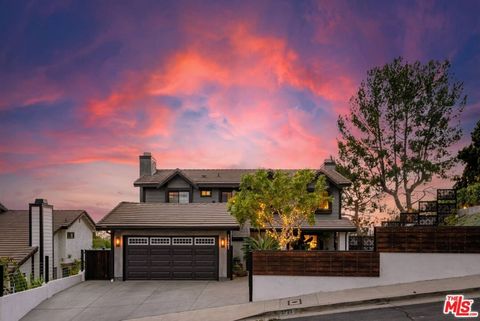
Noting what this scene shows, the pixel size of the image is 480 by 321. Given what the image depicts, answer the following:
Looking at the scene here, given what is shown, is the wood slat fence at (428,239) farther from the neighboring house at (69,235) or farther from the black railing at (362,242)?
the neighboring house at (69,235)

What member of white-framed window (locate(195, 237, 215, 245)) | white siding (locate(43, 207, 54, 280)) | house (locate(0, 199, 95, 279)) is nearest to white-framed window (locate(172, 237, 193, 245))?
white-framed window (locate(195, 237, 215, 245))

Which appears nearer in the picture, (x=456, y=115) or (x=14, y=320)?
(x=14, y=320)

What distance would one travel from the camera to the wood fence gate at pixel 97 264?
942 inches

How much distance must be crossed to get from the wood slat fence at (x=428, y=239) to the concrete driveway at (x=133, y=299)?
5.96m

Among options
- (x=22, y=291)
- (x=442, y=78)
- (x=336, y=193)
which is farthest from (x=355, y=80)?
(x=22, y=291)

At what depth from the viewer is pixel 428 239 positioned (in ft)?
52.3

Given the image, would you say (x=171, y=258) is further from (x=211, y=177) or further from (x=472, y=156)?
(x=472, y=156)

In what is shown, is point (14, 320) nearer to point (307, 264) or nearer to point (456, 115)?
point (307, 264)

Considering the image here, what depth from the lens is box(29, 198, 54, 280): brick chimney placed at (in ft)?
80.5

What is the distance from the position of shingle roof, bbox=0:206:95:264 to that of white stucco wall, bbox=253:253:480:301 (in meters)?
15.7

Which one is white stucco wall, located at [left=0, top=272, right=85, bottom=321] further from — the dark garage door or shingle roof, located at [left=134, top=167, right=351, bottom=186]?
shingle roof, located at [left=134, top=167, right=351, bottom=186]

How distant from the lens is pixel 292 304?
591 inches

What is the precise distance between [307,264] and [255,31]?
13111mm

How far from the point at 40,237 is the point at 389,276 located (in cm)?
1939
